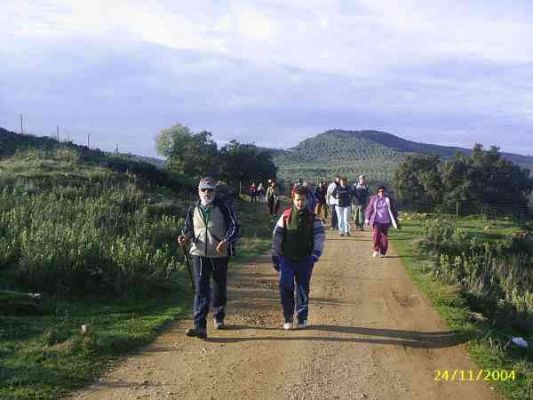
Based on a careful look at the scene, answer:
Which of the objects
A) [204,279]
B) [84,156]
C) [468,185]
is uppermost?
[84,156]

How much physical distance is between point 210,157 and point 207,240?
143 feet

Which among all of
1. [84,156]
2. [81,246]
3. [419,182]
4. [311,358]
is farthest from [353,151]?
[311,358]

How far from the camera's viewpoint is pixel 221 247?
7781 mm

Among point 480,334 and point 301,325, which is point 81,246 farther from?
point 480,334

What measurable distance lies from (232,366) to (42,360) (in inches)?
81.7

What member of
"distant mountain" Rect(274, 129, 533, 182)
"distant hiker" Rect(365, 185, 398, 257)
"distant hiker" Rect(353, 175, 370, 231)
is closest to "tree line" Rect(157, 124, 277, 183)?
"distant hiker" Rect(353, 175, 370, 231)

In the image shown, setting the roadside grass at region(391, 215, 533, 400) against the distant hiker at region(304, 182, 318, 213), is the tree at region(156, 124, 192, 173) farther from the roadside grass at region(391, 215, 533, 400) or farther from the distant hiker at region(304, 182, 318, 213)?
the roadside grass at region(391, 215, 533, 400)

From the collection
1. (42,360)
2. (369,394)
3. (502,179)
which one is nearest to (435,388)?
(369,394)

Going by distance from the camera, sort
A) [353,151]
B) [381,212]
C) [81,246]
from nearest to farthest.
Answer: [81,246], [381,212], [353,151]

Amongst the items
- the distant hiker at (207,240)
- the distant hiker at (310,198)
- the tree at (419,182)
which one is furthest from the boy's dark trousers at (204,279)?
the tree at (419,182)

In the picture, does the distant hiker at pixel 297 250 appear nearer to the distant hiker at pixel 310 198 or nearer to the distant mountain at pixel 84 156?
the distant hiker at pixel 310 198

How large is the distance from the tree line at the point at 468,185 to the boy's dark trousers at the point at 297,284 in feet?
143

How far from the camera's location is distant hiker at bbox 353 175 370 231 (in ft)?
69.9

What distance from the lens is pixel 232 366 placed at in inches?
273
